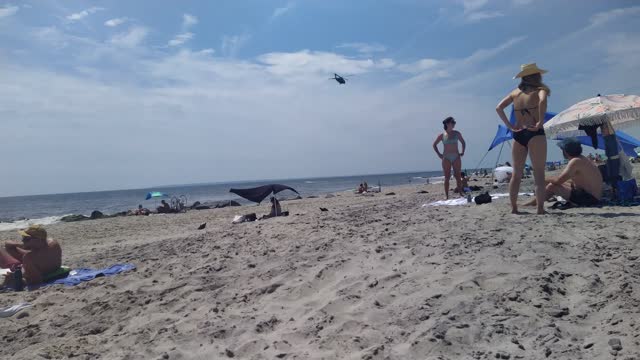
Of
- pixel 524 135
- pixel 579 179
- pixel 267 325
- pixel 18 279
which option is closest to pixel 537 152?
pixel 524 135

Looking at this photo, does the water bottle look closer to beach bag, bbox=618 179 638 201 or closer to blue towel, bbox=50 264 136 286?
blue towel, bbox=50 264 136 286

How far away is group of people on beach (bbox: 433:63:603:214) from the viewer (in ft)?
18.9

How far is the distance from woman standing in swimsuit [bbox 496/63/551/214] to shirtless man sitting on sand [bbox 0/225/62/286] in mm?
6285

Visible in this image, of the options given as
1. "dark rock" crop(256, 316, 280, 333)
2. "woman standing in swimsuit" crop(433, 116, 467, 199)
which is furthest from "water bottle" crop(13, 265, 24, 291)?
"woman standing in swimsuit" crop(433, 116, 467, 199)

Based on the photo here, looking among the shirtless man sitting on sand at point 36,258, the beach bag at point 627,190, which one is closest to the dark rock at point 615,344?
the beach bag at point 627,190

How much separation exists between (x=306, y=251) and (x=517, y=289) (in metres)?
2.51

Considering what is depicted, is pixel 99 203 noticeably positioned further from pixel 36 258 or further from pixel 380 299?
pixel 380 299

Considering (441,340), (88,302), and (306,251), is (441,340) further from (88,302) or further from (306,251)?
(88,302)

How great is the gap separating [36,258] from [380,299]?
201 inches

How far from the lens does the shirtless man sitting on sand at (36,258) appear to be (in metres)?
6.24

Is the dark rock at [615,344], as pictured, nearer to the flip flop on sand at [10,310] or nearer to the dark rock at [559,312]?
the dark rock at [559,312]

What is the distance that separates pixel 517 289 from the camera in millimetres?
3365

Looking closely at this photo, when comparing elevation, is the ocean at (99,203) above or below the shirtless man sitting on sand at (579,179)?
below

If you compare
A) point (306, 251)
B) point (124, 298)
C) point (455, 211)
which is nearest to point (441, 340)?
point (306, 251)
